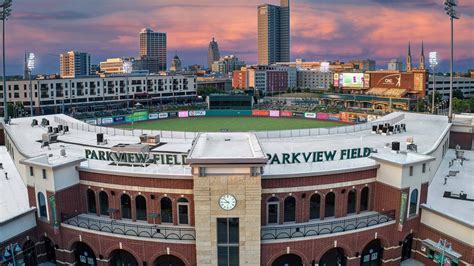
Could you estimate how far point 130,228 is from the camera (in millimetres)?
31094

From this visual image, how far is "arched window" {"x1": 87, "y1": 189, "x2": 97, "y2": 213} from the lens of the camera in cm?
3353

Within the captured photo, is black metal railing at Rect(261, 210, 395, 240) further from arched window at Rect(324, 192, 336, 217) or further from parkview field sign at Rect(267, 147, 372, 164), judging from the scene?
parkview field sign at Rect(267, 147, 372, 164)

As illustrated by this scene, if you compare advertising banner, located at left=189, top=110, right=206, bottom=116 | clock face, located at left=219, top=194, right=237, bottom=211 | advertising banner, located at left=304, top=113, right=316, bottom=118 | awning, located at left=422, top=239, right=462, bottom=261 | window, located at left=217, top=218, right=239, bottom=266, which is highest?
advertising banner, located at left=189, top=110, right=206, bottom=116

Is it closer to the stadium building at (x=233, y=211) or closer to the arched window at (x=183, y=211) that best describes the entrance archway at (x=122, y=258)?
the stadium building at (x=233, y=211)

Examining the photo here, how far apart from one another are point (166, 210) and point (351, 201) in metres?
14.1

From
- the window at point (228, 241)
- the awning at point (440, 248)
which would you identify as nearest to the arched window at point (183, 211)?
the window at point (228, 241)

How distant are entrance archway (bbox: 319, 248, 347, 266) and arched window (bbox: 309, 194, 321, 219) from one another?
8.88 ft

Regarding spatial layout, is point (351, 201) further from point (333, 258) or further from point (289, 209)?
point (289, 209)

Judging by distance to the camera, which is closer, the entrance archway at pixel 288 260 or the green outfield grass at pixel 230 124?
the entrance archway at pixel 288 260

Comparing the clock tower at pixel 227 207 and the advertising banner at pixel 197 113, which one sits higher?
the advertising banner at pixel 197 113

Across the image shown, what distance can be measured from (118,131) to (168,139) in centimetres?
937

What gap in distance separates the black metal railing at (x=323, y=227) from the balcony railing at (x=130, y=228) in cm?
557

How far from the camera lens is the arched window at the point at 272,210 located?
Result: 3114 cm

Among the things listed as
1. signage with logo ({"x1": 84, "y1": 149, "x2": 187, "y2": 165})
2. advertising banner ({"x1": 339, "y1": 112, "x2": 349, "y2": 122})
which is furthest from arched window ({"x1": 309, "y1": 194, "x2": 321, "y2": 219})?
advertising banner ({"x1": 339, "y1": 112, "x2": 349, "y2": 122})
